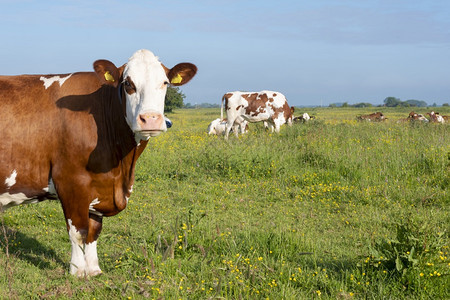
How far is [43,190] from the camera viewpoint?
444 cm

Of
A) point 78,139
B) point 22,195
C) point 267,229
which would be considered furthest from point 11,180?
point 267,229

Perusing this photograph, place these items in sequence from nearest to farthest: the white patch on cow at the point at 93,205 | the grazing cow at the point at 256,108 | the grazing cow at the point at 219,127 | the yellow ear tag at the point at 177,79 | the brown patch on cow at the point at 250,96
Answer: the white patch on cow at the point at 93,205 < the yellow ear tag at the point at 177,79 < the grazing cow at the point at 256,108 < the brown patch on cow at the point at 250,96 < the grazing cow at the point at 219,127

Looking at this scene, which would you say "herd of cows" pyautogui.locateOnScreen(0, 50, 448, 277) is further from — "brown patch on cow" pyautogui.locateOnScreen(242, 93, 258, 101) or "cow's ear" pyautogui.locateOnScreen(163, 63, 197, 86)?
"brown patch on cow" pyautogui.locateOnScreen(242, 93, 258, 101)

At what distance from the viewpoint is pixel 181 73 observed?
15.4ft

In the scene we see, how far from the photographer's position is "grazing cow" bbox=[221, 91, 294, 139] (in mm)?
19094

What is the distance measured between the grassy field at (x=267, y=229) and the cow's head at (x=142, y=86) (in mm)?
1232

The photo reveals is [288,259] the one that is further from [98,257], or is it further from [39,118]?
[39,118]

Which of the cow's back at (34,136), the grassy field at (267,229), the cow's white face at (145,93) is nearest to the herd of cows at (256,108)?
the grassy field at (267,229)

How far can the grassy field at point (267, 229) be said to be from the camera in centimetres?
375

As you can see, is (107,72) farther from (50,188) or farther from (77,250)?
(77,250)

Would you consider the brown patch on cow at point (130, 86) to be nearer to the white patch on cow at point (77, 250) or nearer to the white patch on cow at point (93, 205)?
the white patch on cow at point (93, 205)

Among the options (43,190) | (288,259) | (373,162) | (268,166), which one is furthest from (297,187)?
(43,190)

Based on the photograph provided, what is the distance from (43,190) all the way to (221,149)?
6.00 m

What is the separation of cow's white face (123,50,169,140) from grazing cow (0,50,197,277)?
1cm
